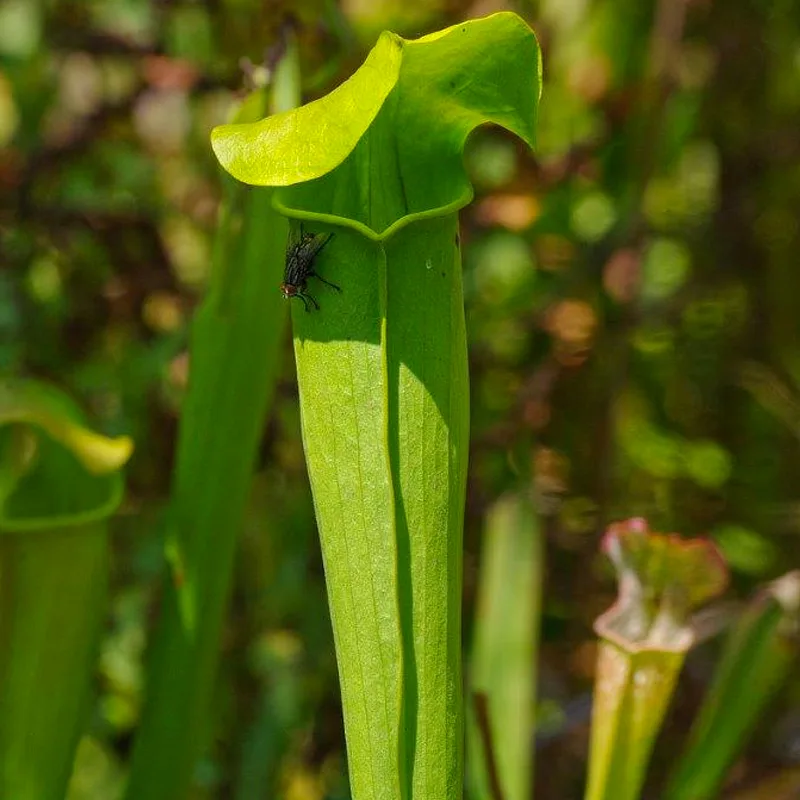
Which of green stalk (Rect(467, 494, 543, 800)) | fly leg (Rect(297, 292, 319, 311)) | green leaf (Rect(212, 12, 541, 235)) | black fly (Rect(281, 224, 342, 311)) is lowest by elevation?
green stalk (Rect(467, 494, 543, 800))

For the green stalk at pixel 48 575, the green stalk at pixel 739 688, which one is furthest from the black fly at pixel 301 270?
the green stalk at pixel 739 688

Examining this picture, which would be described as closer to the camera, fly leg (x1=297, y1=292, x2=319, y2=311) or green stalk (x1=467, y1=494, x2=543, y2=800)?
fly leg (x1=297, y1=292, x2=319, y2=311)

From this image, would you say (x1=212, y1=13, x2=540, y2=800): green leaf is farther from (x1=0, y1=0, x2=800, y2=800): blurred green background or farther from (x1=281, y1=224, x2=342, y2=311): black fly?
(x1=0, y1=0, x2=800, y2=800): blurred green background

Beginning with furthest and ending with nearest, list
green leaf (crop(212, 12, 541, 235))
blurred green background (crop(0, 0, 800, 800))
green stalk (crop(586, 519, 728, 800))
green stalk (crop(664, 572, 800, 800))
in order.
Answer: blurred green background (crop(0, 0, 800, 800)), green stalk (crop(664, 572, 800, 800)), green stalk (crop(586, 519, 728, 800)), green leaf (crop(212, 12, 541, 235))

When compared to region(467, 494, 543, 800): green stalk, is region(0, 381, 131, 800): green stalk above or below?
above

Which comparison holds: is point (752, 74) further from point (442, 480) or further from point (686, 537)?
point (442, 480)

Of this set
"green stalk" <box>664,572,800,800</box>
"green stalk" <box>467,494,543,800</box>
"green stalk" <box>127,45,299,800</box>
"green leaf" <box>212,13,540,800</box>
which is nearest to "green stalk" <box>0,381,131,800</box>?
"green stalk" <box>127,45,299,800</box>

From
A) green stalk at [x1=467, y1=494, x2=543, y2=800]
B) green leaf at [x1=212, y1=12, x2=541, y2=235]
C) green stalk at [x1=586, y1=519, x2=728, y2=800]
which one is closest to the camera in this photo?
green leaf at [x1=212, y1=12, x2=541, y2=235]
